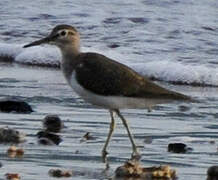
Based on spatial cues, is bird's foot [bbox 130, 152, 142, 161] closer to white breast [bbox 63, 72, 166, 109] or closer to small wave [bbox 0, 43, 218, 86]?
white breast [bbox 63, 72, 166, 109]

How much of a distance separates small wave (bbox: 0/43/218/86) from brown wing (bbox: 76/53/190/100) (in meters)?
3.35

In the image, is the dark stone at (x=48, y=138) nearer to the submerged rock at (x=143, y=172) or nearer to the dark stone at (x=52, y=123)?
the dark stone at (x=52, y=123)

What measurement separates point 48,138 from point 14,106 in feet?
3.92

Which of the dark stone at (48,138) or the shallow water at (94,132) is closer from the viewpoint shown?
the shallow water at (94,132)

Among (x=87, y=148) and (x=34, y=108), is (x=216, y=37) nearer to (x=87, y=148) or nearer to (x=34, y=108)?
(x=34, y=108)

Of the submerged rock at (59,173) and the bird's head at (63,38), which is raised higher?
the bird's head at (63,38)

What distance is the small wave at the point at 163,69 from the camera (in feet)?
37.2

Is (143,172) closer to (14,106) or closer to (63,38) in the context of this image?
(63,38)

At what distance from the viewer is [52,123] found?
27.9ft

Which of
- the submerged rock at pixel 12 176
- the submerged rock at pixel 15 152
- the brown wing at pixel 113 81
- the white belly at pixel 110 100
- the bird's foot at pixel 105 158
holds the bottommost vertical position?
the bird's foot at pixel 105 158

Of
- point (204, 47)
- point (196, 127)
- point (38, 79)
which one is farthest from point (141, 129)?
point (204, 47)

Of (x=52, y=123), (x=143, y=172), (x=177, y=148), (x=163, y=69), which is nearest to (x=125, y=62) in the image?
(x=163, y=69)

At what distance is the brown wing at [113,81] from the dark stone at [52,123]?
0.69 metres

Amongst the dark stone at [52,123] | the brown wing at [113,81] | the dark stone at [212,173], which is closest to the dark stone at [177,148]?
the brown wing at [113,81]
